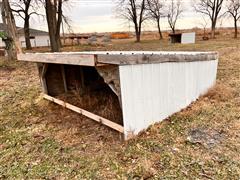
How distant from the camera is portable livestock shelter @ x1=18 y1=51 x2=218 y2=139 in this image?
293 cm

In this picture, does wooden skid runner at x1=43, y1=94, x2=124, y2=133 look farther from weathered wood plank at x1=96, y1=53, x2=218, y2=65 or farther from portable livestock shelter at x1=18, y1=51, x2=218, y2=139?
weathered wood plank at x1=96, y1=53, x2=218, y2=65

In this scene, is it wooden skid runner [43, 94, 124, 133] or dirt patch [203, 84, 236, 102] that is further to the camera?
dirt patch [203, 84, 236, 102]

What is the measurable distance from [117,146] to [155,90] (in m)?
1.07

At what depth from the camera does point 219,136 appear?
128 inches

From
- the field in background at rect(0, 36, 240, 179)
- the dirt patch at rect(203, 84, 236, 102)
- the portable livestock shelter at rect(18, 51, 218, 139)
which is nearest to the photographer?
the field in background at rect(0, 36, 240, 179)

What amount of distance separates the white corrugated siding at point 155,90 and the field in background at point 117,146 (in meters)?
0.19

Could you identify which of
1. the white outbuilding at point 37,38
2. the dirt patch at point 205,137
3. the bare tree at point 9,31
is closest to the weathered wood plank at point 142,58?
the dirt patch at point 205,137

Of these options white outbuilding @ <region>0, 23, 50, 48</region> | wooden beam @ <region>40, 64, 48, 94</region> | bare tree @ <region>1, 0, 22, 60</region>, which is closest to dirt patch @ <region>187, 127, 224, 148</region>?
wooden beam @ <region>40, 64, 48, 94</region>

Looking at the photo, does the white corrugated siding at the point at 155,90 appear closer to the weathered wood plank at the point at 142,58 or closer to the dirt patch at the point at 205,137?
the weathered wood plank at the point at 142,58

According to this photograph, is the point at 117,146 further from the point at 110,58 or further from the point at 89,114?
the point at 110,58

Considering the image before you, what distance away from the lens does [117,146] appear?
3102mm

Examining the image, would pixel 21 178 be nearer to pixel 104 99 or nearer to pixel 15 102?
pixel 104 99

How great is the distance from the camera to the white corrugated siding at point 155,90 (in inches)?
119

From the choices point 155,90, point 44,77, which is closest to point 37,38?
point 44,77
